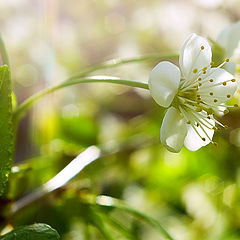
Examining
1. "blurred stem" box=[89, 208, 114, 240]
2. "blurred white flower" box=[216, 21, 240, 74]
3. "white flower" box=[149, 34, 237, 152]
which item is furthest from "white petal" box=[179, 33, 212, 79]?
"blurred stem" box=[89, 208, 114, 240]

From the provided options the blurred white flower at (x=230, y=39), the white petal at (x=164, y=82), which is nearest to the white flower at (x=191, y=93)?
the white petal at (x=164, y=82)

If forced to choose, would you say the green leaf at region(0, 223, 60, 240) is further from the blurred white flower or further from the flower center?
the blurred white flower

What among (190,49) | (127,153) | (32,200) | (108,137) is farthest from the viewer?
(108,137)

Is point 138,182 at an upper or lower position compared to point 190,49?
lower

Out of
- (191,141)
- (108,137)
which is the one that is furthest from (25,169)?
(108,137)

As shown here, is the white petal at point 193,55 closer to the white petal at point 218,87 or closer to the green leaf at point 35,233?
the white petal at point 218,87

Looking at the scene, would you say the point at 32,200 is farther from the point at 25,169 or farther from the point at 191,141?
the point at 191,141
